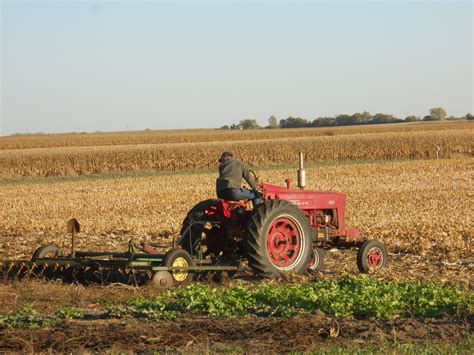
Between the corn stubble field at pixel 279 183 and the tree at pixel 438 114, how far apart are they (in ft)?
233

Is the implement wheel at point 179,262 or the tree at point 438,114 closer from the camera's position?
the implement wheel at point 179,262

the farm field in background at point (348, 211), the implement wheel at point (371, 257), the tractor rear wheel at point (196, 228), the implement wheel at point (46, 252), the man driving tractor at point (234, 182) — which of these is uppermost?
the man driving tractor at point (234, 182)

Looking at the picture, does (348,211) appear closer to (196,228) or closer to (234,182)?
(196,228)

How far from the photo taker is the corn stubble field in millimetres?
14414

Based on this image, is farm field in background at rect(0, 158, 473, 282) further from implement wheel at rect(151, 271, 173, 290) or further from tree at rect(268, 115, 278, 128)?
tree at rect(268, 115, 278, 128)

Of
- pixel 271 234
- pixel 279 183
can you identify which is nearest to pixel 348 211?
pixel 271 234

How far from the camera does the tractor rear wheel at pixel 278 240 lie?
10977mm

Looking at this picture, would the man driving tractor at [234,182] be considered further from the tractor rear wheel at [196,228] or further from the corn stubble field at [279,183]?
the corn stubble field at [279,183]

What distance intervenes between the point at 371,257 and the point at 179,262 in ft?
10.3

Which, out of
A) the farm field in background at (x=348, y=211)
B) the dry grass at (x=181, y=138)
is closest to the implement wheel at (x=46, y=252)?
the farm field in background at (x=348, y=211)

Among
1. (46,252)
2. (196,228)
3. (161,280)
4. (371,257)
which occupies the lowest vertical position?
(371,257)

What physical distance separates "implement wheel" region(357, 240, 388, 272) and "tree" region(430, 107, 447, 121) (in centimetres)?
10977

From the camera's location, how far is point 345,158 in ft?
151

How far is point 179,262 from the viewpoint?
35.2ft
